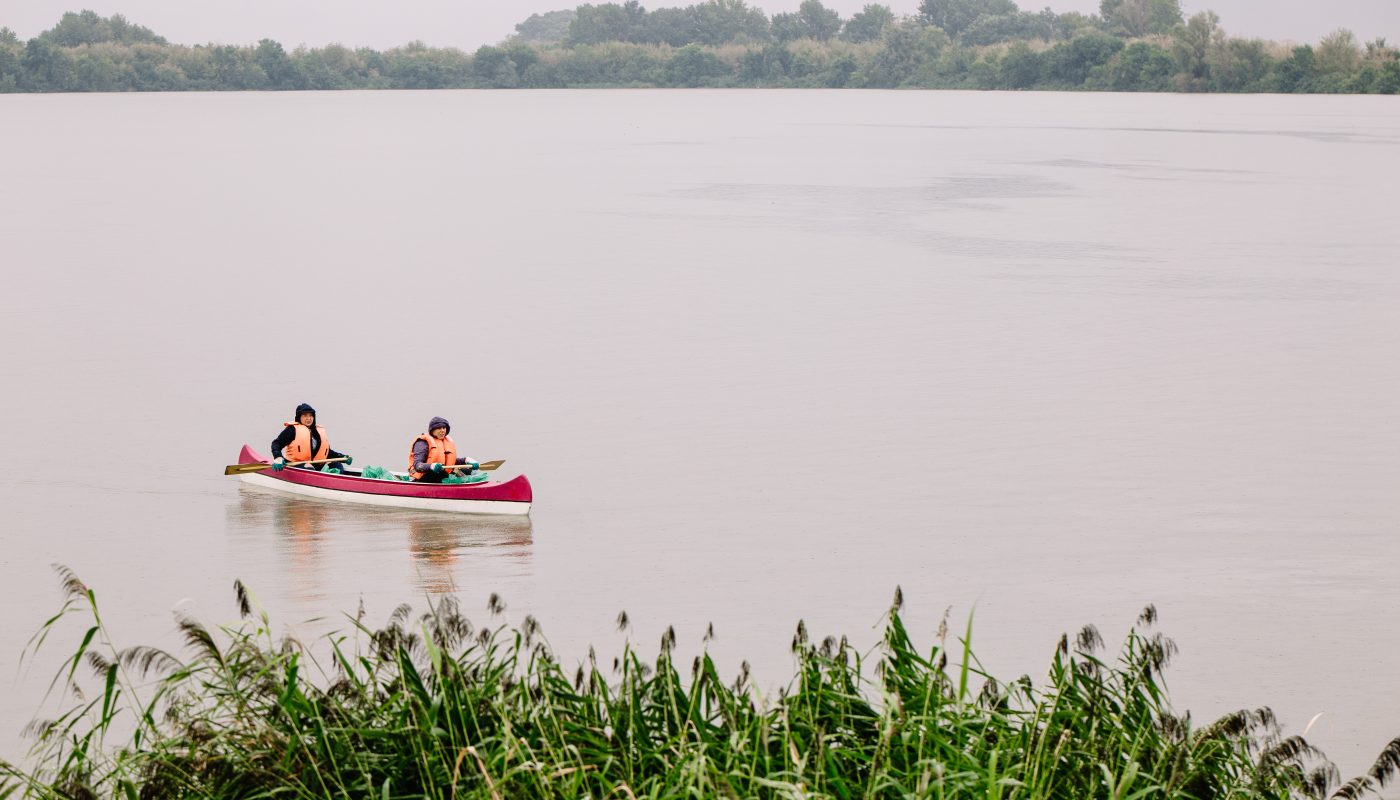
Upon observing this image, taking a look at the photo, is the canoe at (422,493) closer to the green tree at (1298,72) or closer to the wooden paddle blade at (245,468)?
the wooden paddle blade at (245,468)

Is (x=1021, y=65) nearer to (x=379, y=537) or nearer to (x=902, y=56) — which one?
(x=902, y=56)

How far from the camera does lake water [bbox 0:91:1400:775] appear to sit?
11.5 m

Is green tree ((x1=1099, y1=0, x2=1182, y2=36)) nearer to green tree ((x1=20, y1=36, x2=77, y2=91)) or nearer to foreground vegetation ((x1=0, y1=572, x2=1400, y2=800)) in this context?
green tree ((x1=20, y1=36, x2=77, y2=91))

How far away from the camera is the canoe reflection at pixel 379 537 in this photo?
12336mm

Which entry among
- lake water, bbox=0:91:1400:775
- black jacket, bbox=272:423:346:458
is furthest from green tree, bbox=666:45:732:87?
black jacket, bbox=272:423:346:458

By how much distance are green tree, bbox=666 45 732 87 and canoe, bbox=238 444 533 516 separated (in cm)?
12431

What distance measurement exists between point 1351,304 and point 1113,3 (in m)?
129

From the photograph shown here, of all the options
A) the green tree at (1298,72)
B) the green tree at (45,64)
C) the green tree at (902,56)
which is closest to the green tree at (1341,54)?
the green tree at (1298,72)

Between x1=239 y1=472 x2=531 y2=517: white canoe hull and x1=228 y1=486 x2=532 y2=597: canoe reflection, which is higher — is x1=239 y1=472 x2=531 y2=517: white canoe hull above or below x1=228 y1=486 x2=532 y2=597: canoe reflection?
above

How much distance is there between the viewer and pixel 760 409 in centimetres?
1836

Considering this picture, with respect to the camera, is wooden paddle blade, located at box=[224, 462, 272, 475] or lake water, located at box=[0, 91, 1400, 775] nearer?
lake water, located at box=[0, 91, 1400, 775]

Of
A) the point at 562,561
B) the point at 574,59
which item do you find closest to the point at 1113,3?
the point at 574,59

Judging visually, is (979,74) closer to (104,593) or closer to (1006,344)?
(1006,344)

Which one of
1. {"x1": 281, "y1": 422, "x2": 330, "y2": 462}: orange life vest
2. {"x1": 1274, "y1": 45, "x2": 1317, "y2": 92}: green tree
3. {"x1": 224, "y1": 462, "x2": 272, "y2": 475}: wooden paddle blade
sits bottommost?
→ {"x1": 224, "y1": 462, "x2": 272, "y2": 475}: wooden paddle blade
